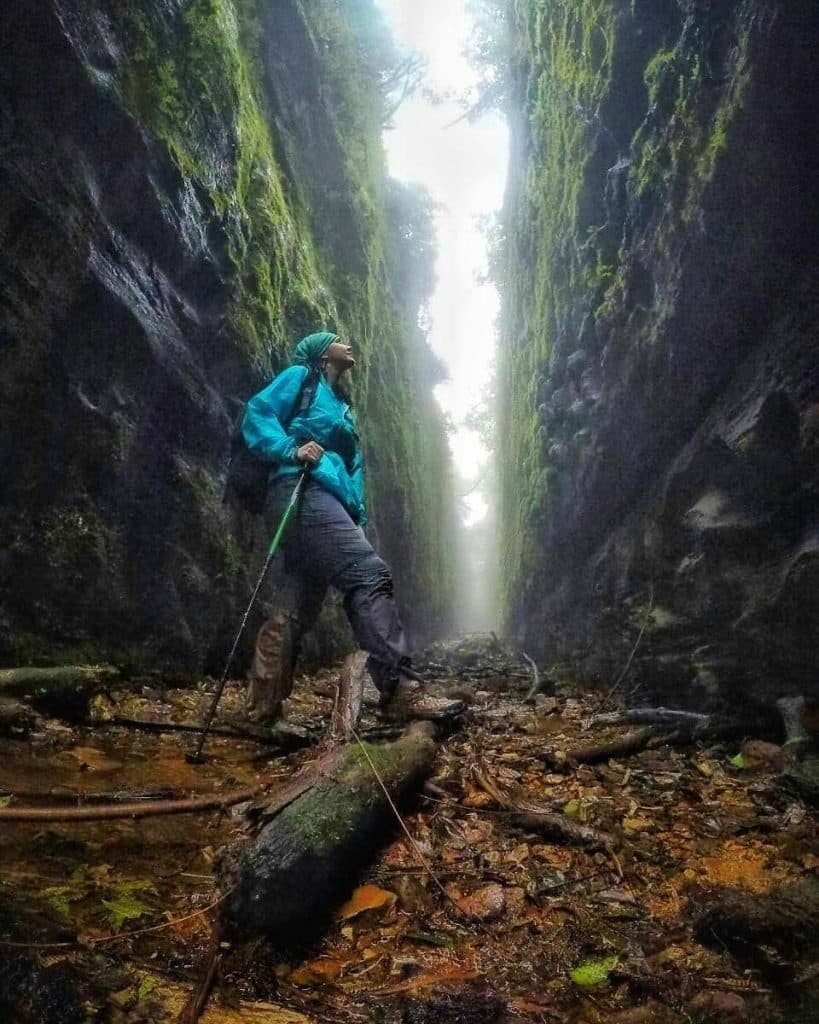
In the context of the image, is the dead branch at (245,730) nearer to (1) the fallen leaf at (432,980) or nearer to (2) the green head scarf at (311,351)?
(1) the fallen leaf at (432,980)

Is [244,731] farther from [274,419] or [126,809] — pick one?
[274,419]

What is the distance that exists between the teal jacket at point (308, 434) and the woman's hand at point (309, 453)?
0.05 m

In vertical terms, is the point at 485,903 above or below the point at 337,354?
below

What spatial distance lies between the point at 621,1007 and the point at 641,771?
6.37ft

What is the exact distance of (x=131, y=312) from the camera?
155 inches

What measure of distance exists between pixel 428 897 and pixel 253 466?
9.95 feet

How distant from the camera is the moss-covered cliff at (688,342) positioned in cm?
351

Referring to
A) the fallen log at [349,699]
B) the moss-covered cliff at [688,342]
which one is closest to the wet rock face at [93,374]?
the fallen log at [349,699]

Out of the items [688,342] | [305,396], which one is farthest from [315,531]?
[688,342]

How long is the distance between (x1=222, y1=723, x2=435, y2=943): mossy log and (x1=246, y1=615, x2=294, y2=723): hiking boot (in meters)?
1.38

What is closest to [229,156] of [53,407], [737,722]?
[53,407]

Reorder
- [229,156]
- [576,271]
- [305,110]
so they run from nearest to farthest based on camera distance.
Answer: [229,156], [576,271], [305,110]

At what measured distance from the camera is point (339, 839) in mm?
1789

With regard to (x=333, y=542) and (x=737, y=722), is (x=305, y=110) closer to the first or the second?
(x=333, y=542)
